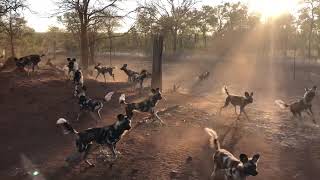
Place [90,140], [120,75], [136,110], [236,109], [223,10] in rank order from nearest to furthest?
[90,140], [136,110], [236,109], [120,75], [223,10]

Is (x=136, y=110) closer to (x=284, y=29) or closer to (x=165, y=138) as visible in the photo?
(x=165, y=138)

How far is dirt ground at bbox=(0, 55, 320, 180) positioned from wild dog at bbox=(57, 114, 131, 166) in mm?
411

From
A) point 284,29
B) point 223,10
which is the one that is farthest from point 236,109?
point 223,10

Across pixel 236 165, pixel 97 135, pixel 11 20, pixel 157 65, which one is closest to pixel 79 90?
pixel 157 65

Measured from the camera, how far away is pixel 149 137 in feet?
49.4

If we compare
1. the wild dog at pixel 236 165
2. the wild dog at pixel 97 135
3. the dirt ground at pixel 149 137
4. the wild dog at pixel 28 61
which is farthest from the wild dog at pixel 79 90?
the wild dog at pixel 236 165

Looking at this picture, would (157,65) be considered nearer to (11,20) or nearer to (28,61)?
(28,61)

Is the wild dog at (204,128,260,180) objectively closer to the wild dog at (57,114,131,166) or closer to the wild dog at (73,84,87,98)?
the wild dog at (57,114,131,166)

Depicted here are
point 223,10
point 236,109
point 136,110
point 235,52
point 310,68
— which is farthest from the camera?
point 223,10

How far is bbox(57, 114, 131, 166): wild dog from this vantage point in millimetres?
12148

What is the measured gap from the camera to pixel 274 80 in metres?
35.8

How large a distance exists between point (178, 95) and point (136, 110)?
6.95 metres

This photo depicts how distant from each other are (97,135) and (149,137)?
308 centimetres

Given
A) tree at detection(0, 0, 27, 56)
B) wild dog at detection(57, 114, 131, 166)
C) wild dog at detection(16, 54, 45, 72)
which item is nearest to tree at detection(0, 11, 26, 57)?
tree at detection(0, 0, 27, 56)
